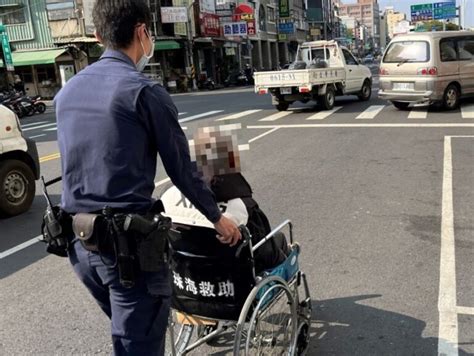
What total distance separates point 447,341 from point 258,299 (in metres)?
1.38

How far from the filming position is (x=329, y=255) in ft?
15.4

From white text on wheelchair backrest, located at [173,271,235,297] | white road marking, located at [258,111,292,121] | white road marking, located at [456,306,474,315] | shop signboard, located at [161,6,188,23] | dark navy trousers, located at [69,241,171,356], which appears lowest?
white road marking, located at [456,306,474,315]

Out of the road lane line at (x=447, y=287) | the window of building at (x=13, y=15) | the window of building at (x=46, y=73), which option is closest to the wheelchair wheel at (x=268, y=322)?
the road lane line at (x=447, y=287)

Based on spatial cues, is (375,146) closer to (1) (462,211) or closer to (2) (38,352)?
(1) (462,211)

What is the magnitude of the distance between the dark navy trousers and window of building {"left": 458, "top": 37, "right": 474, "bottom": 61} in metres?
14.1

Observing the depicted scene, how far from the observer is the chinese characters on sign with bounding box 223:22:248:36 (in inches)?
1735

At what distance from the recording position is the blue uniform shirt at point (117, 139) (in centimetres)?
197

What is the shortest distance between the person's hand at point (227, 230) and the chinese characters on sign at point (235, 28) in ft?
143

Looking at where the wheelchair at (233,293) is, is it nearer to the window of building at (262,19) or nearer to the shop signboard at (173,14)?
the shop signboard at (173,14)

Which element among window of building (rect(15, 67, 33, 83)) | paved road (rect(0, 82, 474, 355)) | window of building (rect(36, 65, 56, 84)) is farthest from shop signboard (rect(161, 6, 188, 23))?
paved road (rect(0, 82, 474, 355))

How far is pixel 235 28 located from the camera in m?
44.2

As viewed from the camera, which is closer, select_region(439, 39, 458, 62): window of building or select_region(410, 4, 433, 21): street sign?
select_region(439, 39, 458, 62): window of building

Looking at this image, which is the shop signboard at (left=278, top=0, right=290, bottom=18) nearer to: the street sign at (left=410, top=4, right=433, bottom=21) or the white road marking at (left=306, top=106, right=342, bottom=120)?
the street sign at (left=410, top=4, right=433, bottom=21)

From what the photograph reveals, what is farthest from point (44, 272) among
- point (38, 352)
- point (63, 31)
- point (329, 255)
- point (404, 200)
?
point (63, 31)
